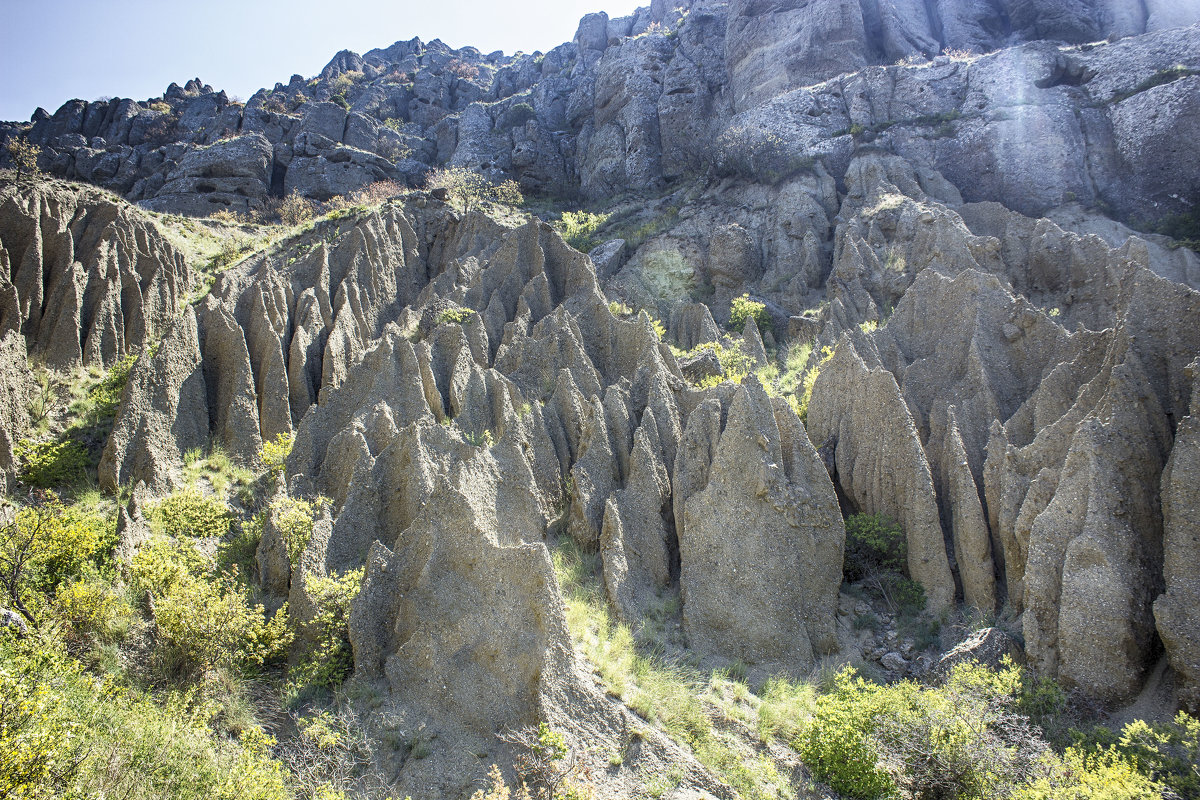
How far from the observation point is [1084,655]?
42.8ft

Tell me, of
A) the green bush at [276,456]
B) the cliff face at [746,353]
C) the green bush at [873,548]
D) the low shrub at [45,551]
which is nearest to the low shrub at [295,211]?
the cliff face at [746,353]

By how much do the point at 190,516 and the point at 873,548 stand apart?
1847cm

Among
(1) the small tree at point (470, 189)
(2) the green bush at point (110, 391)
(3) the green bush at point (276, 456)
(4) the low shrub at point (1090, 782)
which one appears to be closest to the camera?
(4) the low shrub at point (1090, 782)

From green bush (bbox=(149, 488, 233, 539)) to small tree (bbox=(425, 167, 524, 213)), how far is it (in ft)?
86.3

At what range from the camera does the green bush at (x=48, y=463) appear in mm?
18531

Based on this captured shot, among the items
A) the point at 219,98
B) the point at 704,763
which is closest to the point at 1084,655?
the point at 704,763

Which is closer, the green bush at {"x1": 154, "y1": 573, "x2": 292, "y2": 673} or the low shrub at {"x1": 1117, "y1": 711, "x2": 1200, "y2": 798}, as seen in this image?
the low shrub at {"x1": 1117, "y1": 711, "x2": 1200, "y2": 798}

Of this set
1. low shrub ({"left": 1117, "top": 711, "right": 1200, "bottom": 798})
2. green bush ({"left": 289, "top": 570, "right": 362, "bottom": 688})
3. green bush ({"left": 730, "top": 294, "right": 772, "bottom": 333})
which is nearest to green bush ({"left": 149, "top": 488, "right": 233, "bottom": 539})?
green bush ({"left": 289, "top": 570, "right": 362, "bottom": 688})

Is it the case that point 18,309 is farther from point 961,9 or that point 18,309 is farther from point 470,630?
point 961,9

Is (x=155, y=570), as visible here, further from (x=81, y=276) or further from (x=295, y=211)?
(x=295, y=211)

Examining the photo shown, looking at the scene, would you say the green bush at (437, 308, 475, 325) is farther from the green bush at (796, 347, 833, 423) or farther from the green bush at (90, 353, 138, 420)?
the green bush at (796, 347, 833, 423)

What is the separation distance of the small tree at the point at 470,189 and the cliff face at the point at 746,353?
4098 millimetres

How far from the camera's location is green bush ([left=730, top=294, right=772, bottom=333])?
116 ft

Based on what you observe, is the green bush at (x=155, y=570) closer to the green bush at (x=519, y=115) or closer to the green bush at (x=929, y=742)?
the green bush at (x=929, y=742)
